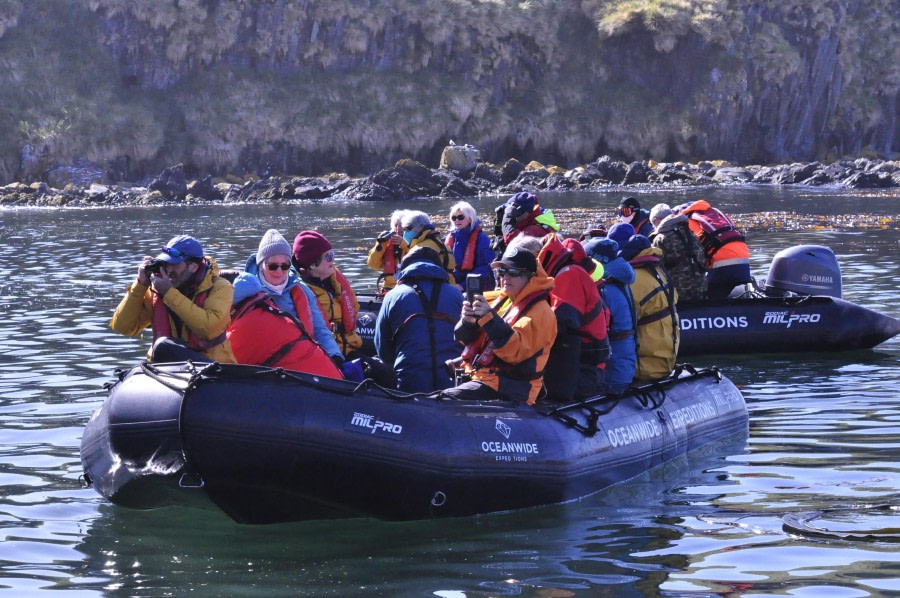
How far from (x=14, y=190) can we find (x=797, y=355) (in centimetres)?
5034

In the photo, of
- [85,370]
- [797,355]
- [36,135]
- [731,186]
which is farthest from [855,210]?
[36,135]

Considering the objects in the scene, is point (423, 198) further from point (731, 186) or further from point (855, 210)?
point (855, 210)

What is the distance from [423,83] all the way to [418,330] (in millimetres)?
64118

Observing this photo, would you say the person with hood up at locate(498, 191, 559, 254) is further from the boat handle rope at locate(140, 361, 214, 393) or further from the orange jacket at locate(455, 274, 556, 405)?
the boat handle rope at locate(140, 361, 214, 393)

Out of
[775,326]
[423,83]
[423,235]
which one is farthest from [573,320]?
[423,83]

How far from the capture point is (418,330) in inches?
382

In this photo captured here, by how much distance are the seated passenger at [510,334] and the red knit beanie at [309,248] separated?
2190mm

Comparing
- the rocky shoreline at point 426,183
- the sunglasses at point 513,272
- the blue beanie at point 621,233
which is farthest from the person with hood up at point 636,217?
the rocky shoreline at point 426,183

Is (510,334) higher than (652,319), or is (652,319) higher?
(510,334)

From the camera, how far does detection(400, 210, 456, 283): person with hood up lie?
12.4 meters

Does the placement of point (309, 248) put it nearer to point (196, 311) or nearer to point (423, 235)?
point (423, 235)

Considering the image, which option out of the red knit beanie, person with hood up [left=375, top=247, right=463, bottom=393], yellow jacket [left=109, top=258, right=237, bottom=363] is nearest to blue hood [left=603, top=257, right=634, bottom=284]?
person with hood up [left=375, top=247, right=463, bottom=393]

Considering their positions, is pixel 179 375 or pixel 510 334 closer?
pixel 179 375

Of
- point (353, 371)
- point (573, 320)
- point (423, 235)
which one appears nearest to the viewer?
point (573, 320)
